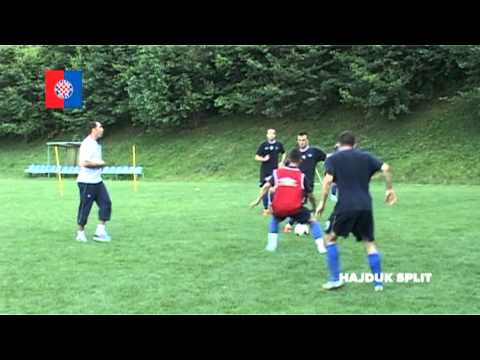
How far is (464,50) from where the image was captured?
89.8ft

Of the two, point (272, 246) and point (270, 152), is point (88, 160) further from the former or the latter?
point (270, 152)

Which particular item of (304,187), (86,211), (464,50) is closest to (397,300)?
(304,187)

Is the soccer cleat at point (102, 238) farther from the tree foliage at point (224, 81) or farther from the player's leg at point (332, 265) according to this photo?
the tree foliage at point (224, 81)

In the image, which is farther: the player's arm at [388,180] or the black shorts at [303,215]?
the black shorts at [303,215]

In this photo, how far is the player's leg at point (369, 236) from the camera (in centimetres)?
675

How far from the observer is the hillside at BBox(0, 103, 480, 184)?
2522cm

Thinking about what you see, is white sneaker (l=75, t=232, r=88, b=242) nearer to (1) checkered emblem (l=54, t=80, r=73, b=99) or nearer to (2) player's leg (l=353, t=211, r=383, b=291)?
(2) player's leg (l=353, t=211, r=383, b=291)

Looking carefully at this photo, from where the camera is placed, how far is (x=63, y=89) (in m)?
41.0

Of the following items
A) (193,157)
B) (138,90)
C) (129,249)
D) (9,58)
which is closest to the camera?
(129,249)

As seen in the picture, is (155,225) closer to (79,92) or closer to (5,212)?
(5,212)

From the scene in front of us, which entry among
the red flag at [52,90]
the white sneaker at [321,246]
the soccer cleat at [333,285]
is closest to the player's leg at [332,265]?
the soccer cleat at [333,285]

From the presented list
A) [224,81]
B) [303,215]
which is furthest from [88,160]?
[224,81]

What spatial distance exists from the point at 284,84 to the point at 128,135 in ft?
34.7

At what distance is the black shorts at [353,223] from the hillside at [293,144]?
1785 cm
